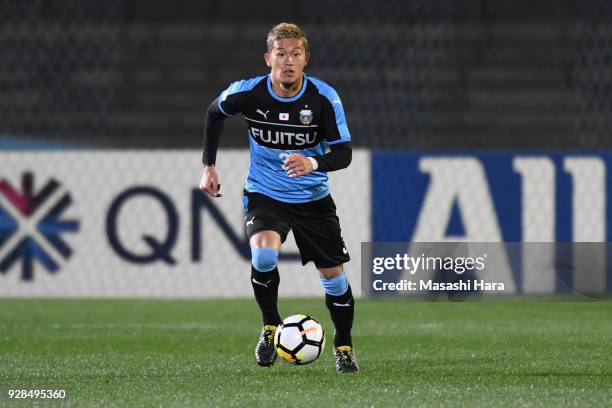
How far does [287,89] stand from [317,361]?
1.19m

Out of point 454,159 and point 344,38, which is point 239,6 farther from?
point 454,159

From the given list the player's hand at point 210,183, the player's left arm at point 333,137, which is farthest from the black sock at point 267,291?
the player's left arm at point 333,137

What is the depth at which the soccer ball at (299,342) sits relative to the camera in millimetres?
4785

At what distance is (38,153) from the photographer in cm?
860

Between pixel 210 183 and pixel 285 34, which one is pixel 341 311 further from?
pixel 285 34

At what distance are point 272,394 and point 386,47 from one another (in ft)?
21.3

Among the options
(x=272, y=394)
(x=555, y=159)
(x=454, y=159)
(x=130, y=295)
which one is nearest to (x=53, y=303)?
(x=130, y=295)

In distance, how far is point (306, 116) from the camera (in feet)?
16.2

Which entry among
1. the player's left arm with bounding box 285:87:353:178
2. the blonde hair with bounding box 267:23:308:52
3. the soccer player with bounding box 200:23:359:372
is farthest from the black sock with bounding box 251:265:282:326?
the blonde hair with bounding box 267:23:308:52

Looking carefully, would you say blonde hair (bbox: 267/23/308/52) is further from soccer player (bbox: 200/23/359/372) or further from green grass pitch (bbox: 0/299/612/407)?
green grass pitch (bbox: 0/299/612/407)

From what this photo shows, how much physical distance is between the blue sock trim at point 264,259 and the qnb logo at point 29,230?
3.83 m

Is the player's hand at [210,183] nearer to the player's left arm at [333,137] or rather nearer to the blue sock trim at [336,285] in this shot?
the player's left arm at [333,137]

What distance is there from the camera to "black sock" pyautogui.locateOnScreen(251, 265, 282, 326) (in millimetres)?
5004

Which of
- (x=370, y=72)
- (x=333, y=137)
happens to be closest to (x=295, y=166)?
(x=333, y=137)
